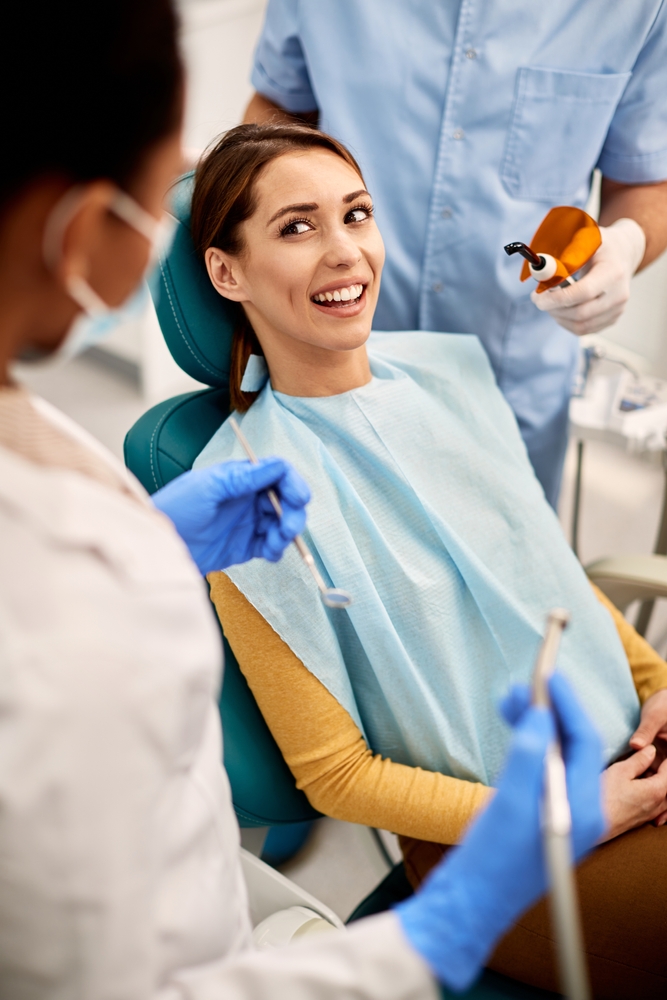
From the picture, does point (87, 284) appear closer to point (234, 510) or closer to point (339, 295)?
point (234, 510)

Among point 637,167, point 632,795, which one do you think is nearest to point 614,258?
point 637,167

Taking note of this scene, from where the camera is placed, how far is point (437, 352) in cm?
158

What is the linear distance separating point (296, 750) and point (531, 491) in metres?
0.64

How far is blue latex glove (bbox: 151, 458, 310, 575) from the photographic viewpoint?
1.03 metres

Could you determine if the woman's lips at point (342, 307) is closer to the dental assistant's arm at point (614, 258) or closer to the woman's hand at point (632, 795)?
the dental assistant's arm at point (614, 258)

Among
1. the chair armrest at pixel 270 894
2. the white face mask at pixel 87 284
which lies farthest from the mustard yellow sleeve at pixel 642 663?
the white face mask at pixel 87 284

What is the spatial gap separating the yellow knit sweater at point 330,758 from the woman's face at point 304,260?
43cm

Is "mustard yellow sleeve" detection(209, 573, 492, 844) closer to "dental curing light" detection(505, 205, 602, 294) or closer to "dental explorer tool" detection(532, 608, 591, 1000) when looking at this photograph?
"dental explorer tool" detection(532, 608, 591, 1000)

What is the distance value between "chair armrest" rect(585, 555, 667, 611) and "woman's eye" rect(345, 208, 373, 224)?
2.48 ft

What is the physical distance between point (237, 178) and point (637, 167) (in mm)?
771

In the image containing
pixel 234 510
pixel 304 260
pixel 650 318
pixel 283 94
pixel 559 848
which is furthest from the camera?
pixel 650 318

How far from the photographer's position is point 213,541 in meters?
1.09

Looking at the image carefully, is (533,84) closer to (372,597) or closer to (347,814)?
(372,597)

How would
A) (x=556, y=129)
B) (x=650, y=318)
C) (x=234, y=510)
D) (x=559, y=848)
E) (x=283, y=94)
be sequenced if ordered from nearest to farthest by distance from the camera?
(x=559, y=848) < (x=234, y=510) < (x=556, y=129) < (x=283, y=94) < (x=650, y=318)
